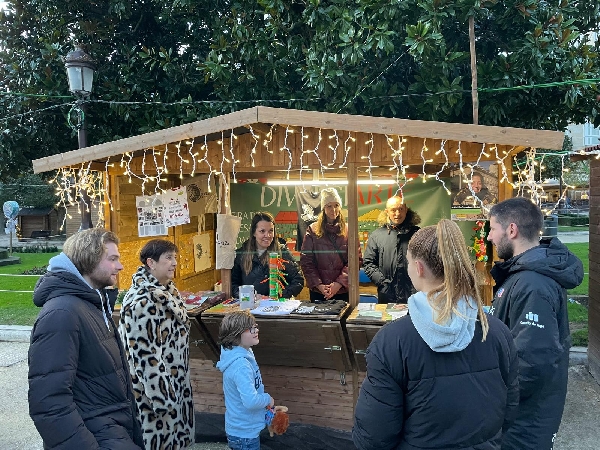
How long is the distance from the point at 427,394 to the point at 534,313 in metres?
1.06

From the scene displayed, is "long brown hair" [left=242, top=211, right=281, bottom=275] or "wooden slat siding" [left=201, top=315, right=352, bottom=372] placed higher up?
"long brown hair" [left=242, top=211, right=281, bottom=275]

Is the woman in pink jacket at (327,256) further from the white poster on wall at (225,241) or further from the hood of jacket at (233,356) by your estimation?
the hood of jacket at (233,356)

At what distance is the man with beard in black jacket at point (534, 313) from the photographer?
7.39 ft

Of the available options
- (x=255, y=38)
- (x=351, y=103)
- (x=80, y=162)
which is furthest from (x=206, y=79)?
(x=80, y=162)

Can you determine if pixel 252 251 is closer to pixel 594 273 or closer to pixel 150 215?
pixel 150 215

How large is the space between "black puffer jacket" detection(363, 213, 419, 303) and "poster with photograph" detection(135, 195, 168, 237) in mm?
2489

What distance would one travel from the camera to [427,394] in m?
1.50

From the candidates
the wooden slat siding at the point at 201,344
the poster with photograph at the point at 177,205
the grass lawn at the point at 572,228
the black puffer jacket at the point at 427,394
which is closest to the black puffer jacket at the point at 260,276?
the wooden slat siding at the point at 201,344

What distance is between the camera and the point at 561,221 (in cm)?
3350

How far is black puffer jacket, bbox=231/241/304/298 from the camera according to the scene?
5160 millimetres

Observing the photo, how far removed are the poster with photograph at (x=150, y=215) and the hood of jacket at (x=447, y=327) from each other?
14.8ft

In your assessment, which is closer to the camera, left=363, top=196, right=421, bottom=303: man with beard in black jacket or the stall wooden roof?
the stall wooden roof

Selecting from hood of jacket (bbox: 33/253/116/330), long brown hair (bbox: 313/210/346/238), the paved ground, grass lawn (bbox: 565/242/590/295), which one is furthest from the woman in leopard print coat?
grass lawn (bbox: 565/242/590/295)

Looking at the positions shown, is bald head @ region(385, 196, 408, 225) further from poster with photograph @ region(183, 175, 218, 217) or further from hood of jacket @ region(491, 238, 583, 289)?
hood of jacket @ region(491, 238, 583, 289)
